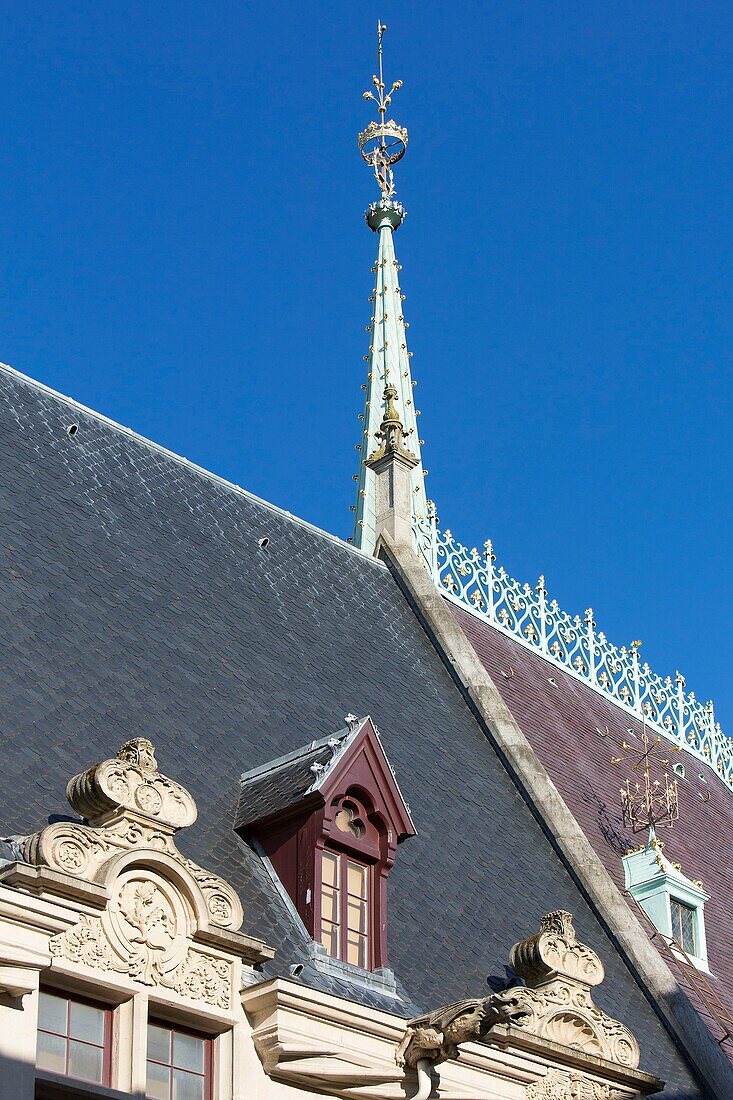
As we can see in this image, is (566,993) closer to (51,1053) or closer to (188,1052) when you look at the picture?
(188,1052)

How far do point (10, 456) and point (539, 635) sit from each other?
1367 centimetres

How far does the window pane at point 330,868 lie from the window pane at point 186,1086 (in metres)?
3.04

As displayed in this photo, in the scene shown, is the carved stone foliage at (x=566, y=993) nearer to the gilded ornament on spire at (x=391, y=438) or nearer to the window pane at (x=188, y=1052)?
the window pane at (x=188, y=1052)

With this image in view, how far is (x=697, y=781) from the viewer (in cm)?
3450

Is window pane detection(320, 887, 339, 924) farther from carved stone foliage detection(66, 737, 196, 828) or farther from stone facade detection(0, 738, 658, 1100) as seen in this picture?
carved stone foliage detection(66, 737, 196, 828)

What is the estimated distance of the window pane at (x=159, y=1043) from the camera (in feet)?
51.9

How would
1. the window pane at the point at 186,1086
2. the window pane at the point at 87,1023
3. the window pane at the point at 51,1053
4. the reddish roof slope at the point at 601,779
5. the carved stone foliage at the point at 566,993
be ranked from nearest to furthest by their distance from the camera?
the window pane at the point at 51,1053 → the window pane at the point at 87,1023 → the window pane at the point at 186,1086 → the carved stone foliage at the point at 566,993 → the reddish roof slope at the point at 601,779

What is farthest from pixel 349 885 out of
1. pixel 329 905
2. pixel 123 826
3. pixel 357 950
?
pixel 123 826

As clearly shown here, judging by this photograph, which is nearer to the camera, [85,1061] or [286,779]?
[85,1061]

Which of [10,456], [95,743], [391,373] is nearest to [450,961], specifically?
[95,743]

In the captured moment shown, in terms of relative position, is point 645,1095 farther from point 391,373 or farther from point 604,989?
point 391,373

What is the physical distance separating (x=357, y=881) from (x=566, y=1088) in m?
3.00

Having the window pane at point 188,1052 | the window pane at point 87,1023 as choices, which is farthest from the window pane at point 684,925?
the window pane at point 87,1023

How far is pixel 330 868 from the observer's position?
18812 millimetres
